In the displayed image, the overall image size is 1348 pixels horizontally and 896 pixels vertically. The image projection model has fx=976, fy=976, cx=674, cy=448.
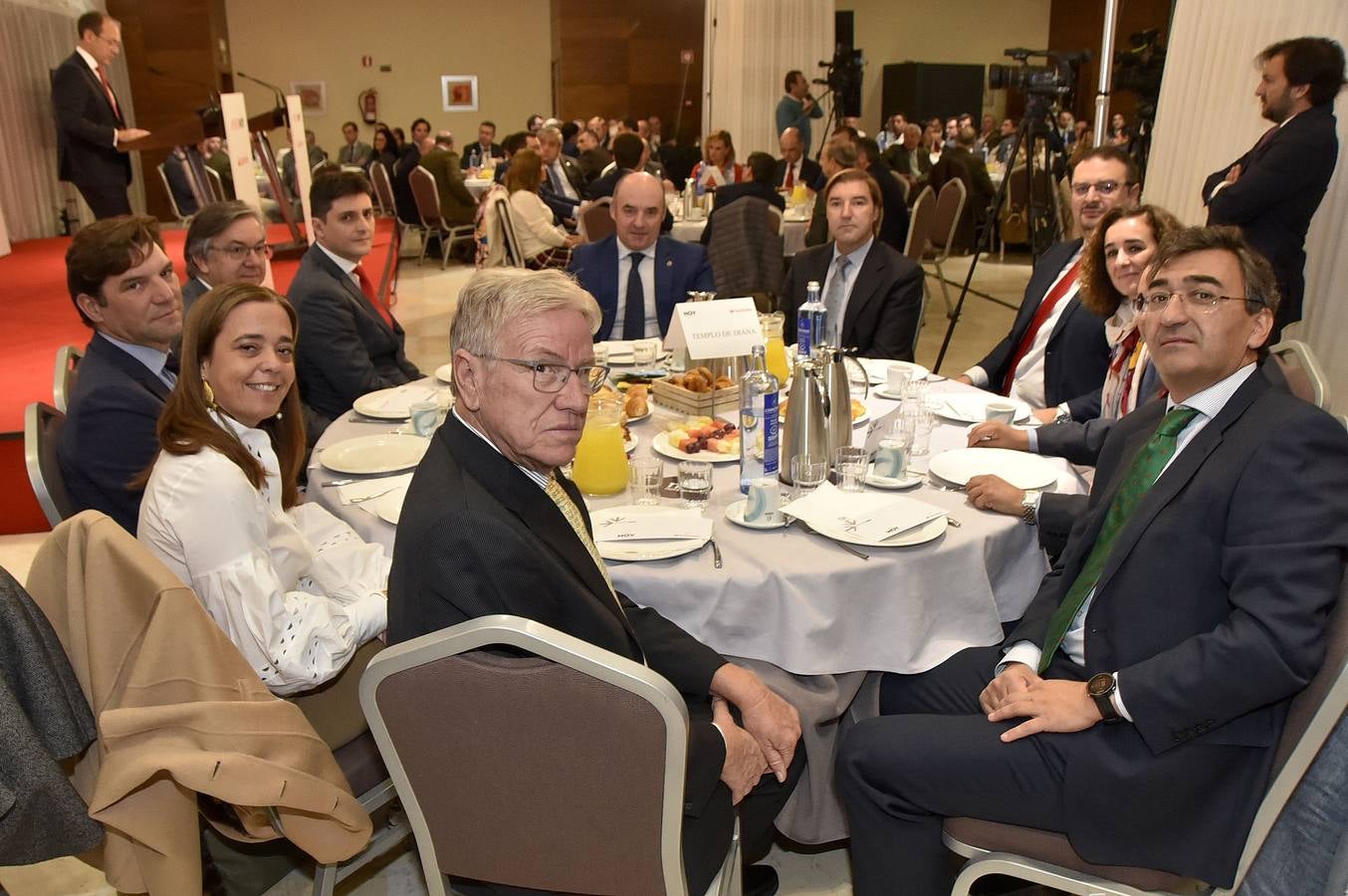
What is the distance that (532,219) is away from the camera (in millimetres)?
6574

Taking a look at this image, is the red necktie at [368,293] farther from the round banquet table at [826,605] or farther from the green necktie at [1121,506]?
the green necktie at [1121,506]

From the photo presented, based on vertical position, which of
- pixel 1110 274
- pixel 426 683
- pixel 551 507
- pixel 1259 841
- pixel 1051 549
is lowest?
pixel 1259 841

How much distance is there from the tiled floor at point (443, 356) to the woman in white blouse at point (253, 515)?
26.6 inches

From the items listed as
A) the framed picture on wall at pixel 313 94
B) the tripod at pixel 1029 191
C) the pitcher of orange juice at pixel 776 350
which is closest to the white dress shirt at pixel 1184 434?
the pitcher of orange juice at pixel 776 350

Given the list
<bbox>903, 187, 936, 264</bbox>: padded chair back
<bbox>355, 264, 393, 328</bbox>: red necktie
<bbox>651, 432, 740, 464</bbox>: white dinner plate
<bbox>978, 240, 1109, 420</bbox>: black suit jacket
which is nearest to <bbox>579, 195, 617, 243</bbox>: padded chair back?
<bbox>903, 187, 936, 264</bbox>: padded chair back

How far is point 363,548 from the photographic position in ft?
6.48

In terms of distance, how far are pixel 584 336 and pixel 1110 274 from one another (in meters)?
1.83

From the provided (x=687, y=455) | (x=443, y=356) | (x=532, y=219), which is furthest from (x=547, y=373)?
(x=532, y=219)

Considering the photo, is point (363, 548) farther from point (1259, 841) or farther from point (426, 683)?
point (1259, 841)

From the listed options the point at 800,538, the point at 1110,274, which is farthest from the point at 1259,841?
the point at 1110,274

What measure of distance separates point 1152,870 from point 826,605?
25.4 inches

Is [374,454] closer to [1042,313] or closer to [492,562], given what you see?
[492,562]

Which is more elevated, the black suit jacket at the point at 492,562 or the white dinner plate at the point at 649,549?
the black suit jacket at the point at 492,562

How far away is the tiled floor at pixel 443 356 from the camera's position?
2135mm
